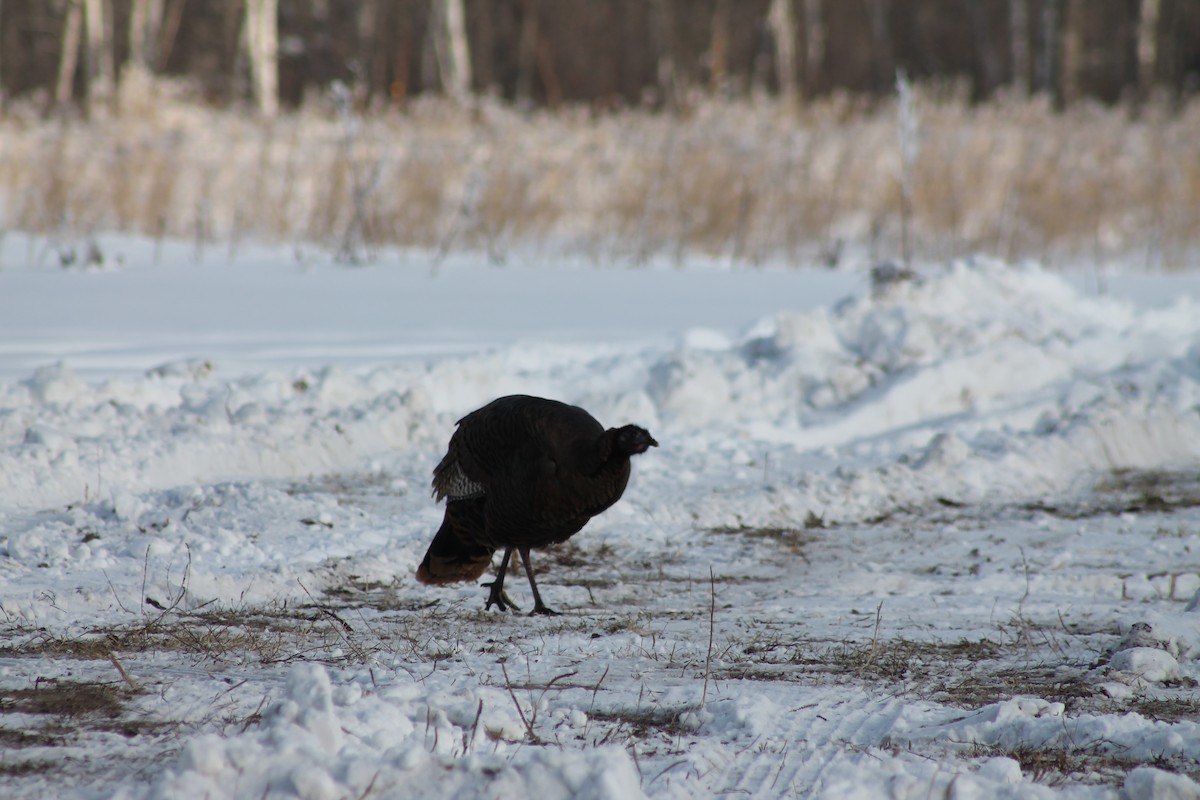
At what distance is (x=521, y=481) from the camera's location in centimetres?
391

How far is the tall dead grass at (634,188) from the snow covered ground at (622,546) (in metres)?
1.96

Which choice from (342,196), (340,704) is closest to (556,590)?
(340,704)

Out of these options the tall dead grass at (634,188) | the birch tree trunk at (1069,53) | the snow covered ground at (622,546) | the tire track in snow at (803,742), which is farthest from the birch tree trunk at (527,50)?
the tire track in snow at (803,742)

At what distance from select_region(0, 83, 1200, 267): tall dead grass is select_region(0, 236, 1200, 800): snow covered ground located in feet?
6.42

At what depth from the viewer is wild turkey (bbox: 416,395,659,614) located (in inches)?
151

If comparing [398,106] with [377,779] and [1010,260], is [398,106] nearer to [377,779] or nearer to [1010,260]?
[1010,260]

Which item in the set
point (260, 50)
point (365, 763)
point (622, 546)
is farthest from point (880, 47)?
point (365, 763)

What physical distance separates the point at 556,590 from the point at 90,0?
71.5 feet

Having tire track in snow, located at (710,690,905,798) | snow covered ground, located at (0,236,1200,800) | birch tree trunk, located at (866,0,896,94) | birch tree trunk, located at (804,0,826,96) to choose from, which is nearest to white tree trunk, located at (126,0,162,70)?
birch tree trunk, located at (804,0,826,96)

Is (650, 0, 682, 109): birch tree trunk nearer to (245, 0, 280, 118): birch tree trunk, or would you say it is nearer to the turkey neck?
(245, 0, 280, 118): birch tree trunk

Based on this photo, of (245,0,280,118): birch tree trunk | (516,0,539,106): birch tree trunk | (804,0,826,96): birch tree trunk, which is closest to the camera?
(245,0,280,118): birch tree trunk

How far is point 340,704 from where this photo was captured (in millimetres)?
2553

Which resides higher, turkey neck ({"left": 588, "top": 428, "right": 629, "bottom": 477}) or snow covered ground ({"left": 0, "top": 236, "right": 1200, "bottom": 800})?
turkey neck ({"left": 588, "top": 428, "right": 629, "bottom": 477})

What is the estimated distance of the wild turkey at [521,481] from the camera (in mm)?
3836
